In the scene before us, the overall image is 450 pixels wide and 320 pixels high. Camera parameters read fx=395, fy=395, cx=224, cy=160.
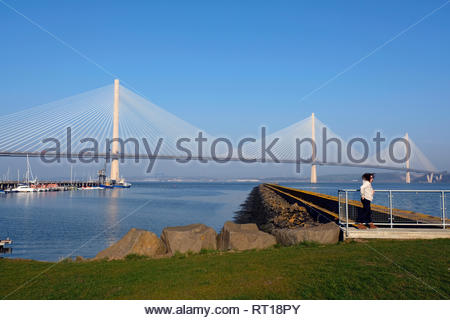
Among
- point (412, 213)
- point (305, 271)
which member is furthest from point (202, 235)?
point (412, 213)

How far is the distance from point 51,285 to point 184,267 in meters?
1.89

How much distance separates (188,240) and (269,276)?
3921mm

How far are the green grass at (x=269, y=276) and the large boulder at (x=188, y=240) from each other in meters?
1.53

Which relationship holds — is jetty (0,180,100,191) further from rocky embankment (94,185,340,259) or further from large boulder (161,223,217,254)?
large boulder (161,223,217,254)

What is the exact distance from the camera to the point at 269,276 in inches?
195

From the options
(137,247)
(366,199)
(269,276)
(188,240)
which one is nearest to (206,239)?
(188,240)

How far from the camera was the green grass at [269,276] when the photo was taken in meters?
4.30

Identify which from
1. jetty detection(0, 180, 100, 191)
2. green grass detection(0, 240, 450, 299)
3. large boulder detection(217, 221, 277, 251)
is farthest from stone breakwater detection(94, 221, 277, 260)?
jetty detection(0, 180, 100, 191)

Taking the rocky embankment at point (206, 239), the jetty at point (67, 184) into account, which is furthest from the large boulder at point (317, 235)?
the jetty at point (67, 184)

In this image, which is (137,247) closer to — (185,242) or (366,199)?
(185,242)

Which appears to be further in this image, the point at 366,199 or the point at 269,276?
the point at 366,199

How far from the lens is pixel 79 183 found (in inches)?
4122

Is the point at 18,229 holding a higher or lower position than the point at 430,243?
A: lower
